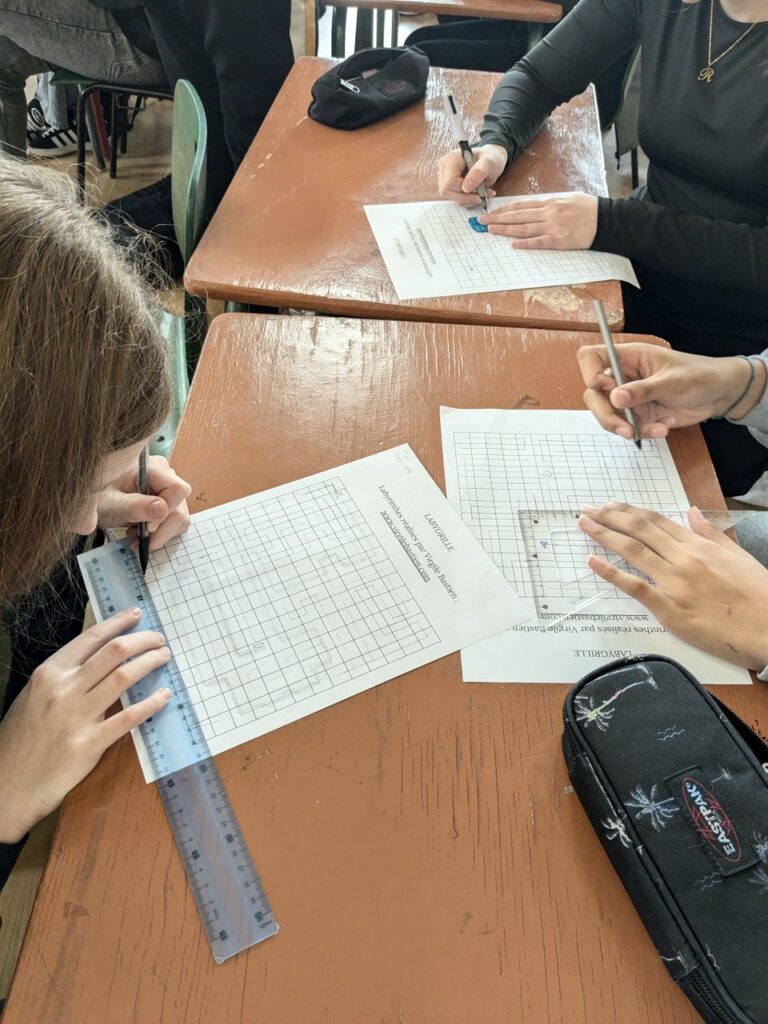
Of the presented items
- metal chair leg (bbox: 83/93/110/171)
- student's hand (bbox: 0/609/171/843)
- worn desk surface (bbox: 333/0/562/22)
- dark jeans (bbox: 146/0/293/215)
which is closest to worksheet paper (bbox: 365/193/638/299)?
student's hand (bbox: 0/609/171/843)

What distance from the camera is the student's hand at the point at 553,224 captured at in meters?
1.14

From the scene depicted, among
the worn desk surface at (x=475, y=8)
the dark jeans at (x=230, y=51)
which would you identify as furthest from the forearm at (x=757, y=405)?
the worn desk surface at (x=475, y=8)

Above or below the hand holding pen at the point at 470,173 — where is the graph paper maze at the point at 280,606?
below

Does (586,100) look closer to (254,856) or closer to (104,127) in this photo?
(254,856)

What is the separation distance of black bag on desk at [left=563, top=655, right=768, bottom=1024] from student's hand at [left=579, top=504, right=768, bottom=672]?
0.11m

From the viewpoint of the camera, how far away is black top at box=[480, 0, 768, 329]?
1.15 m

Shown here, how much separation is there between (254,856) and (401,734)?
152 mm

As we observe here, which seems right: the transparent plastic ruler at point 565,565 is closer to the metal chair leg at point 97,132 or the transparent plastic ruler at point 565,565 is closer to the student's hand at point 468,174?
the student's hand at point 468,174

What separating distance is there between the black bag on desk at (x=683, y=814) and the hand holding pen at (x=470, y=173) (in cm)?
91

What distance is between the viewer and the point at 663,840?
50 cm

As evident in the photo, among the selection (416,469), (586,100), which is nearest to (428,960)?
(416,469)

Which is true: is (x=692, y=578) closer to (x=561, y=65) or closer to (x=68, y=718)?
(x=68, y=718)

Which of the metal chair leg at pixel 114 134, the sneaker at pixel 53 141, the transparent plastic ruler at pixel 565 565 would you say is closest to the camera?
the transparent plastic ruler at pixel 565 565

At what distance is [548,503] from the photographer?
801mm
